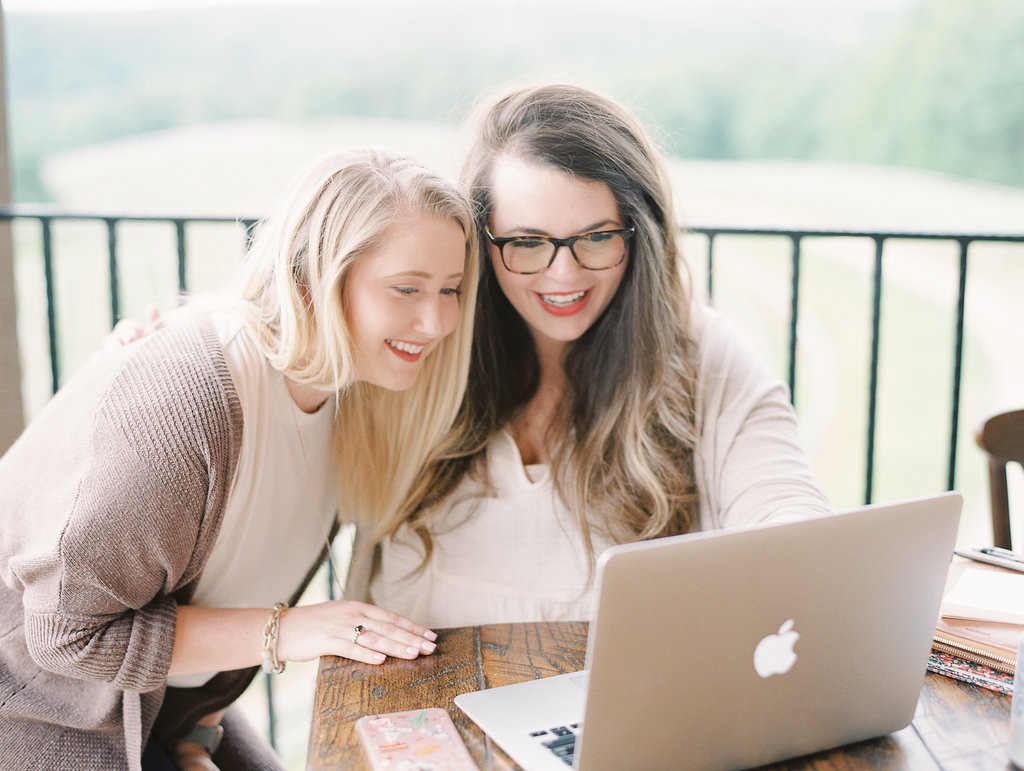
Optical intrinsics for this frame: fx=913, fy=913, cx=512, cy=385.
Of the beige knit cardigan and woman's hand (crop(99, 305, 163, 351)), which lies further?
woman's hand (crop(99, 305, 163, 351))

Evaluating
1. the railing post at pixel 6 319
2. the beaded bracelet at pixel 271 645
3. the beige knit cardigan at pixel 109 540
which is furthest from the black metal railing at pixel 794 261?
the beaded bracelet at pixel 271 645

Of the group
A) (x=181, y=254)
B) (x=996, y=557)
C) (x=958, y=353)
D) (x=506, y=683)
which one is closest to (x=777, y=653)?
(x=506, y=683)

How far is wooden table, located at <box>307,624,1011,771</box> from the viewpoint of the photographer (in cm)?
89

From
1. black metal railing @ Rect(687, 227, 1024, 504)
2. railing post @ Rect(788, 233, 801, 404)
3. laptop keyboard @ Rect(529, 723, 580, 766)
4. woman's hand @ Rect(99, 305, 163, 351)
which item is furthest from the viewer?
railing post @ Rect(788, 233, 801, 404)

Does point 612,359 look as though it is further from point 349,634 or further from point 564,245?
point 349,634

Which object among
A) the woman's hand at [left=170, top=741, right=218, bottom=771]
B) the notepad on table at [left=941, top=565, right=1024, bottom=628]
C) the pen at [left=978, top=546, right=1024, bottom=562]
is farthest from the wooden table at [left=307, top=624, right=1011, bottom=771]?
the woman's hand at [left=170, top=741, right=218, bottom=771]

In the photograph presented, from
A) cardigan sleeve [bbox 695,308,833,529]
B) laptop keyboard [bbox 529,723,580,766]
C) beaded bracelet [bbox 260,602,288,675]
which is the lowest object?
beaded bracelet [bbox 260,602,288,675]

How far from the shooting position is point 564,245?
141 cm

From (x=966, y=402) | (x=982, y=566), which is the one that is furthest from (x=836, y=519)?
(x=966, y=402)

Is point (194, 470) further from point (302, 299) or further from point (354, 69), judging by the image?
point (354, 69)

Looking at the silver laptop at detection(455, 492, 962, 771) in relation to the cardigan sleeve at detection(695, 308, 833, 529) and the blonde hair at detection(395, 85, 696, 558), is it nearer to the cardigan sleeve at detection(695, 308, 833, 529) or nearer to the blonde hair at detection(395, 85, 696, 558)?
the cardigan sleeve at detection(695, 308, 833, 529)

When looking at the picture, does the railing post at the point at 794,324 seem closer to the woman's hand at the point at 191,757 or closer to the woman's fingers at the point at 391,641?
the woman's fingers at the point at 391,641

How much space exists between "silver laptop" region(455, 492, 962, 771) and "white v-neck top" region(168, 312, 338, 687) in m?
0.56

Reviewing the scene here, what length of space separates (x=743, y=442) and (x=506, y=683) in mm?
627
